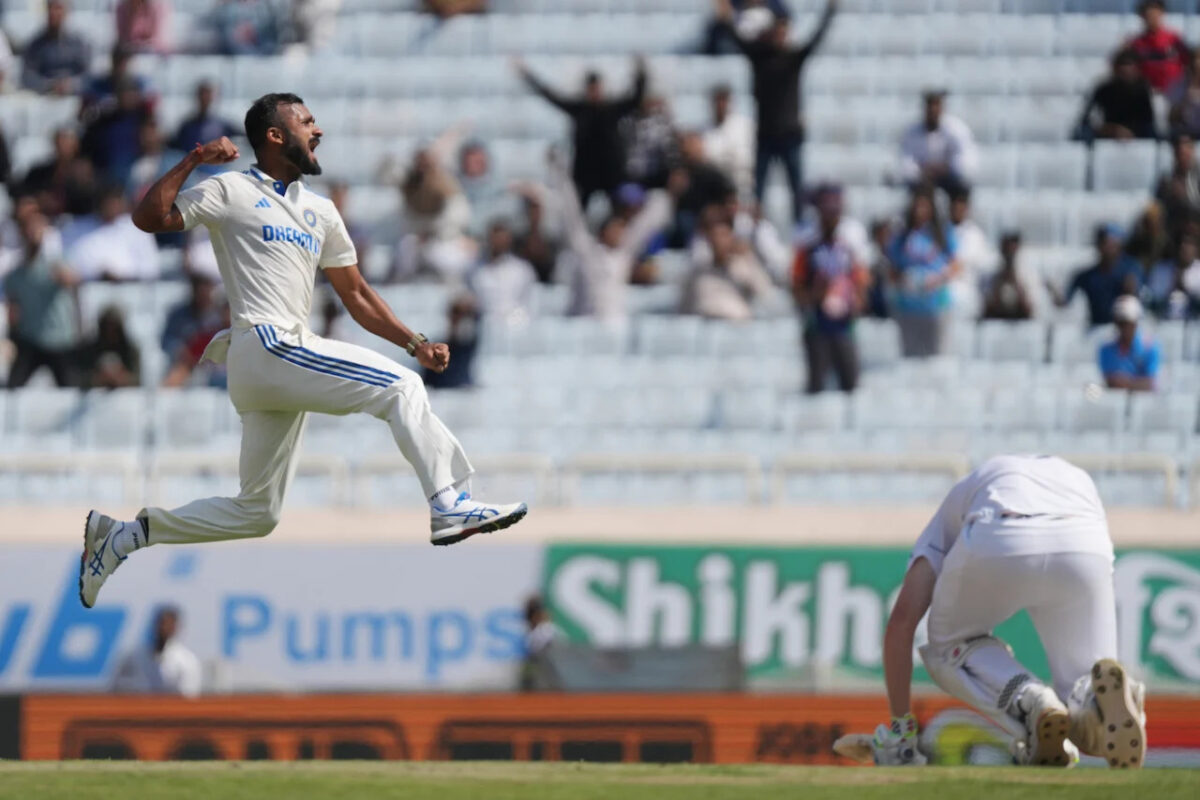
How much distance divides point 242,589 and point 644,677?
2.44 m

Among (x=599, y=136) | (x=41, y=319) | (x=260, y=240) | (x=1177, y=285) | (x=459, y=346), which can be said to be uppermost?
(x=599, y=136)

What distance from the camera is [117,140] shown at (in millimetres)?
17078

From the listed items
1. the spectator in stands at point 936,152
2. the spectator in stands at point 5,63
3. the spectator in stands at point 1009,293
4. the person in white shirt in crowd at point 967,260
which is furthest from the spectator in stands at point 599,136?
the spectator in stands at point 5,63

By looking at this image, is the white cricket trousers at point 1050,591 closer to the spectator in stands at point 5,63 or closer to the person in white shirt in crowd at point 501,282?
the person in white shirt in crowd at point 501,282

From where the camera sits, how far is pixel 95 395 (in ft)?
50.2

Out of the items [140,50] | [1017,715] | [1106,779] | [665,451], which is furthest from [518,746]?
[140,50]

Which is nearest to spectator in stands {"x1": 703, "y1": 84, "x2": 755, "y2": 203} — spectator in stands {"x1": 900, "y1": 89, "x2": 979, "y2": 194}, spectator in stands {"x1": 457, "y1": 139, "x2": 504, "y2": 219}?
spectator in stands {"x1": 900, "y1": 89, "x2": 979, "y2": 194}

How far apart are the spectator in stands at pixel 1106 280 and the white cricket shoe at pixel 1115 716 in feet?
28.3

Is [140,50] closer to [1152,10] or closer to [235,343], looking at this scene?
[1152,10]

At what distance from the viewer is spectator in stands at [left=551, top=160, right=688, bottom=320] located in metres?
16.1

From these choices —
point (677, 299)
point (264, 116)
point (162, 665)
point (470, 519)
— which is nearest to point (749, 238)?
point (677, 299)

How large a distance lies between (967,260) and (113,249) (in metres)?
6.29

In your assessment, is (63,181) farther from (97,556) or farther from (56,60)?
(97,556)

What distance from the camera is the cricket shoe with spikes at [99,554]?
8.20 metres
